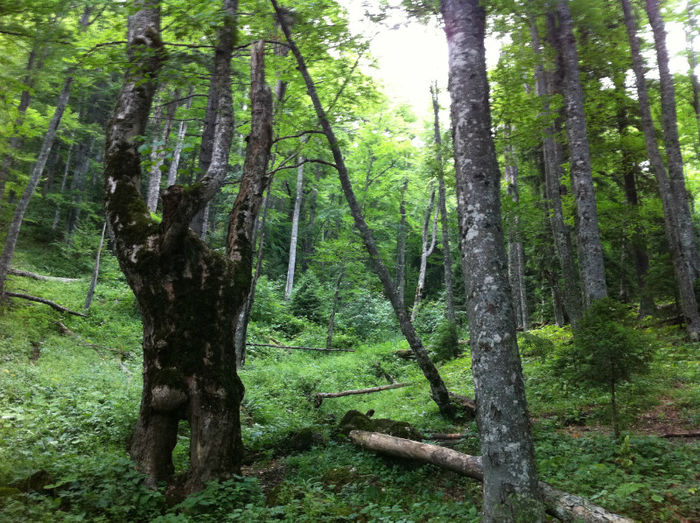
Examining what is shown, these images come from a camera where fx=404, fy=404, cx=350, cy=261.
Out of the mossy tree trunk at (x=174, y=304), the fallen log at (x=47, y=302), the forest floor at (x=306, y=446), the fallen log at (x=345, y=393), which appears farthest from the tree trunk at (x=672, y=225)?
the fallen log at (x=47, y=302)

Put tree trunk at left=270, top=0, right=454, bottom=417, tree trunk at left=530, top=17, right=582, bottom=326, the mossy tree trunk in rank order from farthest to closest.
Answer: tree trunk at left=530, top=17, right=582, bottom=326
tree trunk at left=270, top=0, right=454, bottom=417
the mossy tree trunk

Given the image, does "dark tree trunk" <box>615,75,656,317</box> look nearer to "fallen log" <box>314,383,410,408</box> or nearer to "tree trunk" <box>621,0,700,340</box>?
"tree trunk" <box>621,0,700,340</box>

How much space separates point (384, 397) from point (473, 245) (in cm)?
772

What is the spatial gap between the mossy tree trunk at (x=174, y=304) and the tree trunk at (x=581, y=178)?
693cm

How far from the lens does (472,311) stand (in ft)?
11.8

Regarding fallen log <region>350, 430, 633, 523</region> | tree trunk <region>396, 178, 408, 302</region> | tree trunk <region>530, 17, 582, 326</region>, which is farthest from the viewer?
tree trunk <region>396, 178, 408, 302</region>

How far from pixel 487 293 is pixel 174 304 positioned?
3.54 meters

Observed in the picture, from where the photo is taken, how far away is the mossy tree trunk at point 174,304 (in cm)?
457

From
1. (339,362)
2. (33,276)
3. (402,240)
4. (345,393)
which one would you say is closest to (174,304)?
(345,393)

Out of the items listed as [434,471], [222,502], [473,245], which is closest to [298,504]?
[222,502]

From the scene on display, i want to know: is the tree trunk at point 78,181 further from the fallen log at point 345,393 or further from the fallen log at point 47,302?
the fallen log at point 345,393

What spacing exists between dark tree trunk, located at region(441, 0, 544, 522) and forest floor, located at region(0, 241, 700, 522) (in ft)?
2.79

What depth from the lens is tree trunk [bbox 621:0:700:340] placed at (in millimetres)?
9422

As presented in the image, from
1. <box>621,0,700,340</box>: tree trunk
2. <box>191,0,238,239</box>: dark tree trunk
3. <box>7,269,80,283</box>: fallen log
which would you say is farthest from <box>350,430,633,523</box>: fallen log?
<box>7,269,80,283</box>: fallen log
